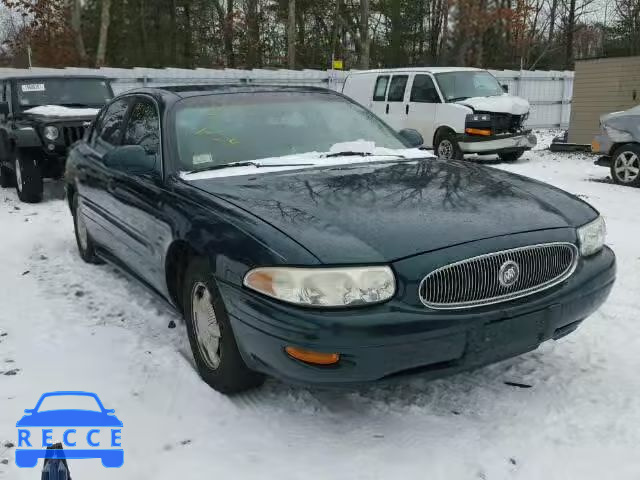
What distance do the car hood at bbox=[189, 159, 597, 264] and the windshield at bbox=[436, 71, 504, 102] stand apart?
8.96 meters

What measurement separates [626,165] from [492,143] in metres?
2.95

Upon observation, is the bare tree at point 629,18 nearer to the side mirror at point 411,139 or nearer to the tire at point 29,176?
the tire at point 29,176

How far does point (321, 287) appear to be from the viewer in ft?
8.20

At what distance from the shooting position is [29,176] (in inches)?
344

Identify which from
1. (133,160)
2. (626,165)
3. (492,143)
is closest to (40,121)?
(133,160)

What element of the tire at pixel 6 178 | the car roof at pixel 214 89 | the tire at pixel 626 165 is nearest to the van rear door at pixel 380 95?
the tire at pixel 626 165

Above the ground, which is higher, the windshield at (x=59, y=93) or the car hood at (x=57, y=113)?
the windshield at (x=59, y=93)

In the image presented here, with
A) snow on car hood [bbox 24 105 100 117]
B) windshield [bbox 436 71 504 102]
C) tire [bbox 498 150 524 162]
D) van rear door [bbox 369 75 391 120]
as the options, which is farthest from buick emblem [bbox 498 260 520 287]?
van rear door [bbox 369 75 391 120]

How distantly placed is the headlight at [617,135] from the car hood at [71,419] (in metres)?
8.43

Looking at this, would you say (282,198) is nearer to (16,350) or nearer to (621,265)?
(16,350)

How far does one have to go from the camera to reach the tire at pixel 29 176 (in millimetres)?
8695

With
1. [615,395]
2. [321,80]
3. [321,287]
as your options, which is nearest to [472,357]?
[321,287]

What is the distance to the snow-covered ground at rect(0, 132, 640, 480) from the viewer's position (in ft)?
8.50

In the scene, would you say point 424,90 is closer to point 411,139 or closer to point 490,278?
point 411,139
